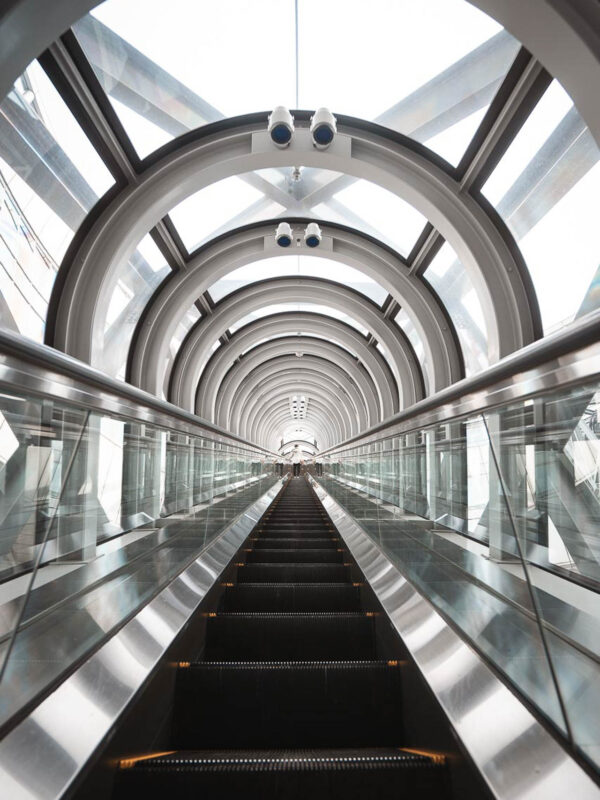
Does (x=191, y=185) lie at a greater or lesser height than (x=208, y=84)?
lesser

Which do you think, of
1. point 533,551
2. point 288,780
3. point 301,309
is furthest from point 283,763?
point 301,309

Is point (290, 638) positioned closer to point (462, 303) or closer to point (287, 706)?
point (287, 706)

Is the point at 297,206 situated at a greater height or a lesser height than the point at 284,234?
greater

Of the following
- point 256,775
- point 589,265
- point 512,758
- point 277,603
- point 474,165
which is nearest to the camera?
A: point 512,758

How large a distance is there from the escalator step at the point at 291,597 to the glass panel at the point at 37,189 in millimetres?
3806

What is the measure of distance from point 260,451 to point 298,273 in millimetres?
4696

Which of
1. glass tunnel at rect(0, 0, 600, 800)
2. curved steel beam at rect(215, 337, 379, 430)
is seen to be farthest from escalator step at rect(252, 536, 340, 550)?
curved steel beam at rect(215, 337, 379, 430)

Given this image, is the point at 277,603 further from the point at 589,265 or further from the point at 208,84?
the point at 208,84

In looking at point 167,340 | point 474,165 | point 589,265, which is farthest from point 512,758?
point 167,340

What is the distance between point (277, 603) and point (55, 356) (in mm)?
2588

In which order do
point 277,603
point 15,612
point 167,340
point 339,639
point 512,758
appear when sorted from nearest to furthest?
point 512,758 → point 15,612 → point 339,639 → point 277,603 → point 167,340

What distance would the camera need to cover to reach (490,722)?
1.51 metres

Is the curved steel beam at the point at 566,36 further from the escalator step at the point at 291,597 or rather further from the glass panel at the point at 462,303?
the glass panel at the point at 462,303

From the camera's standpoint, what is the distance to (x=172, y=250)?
10.2 meters
